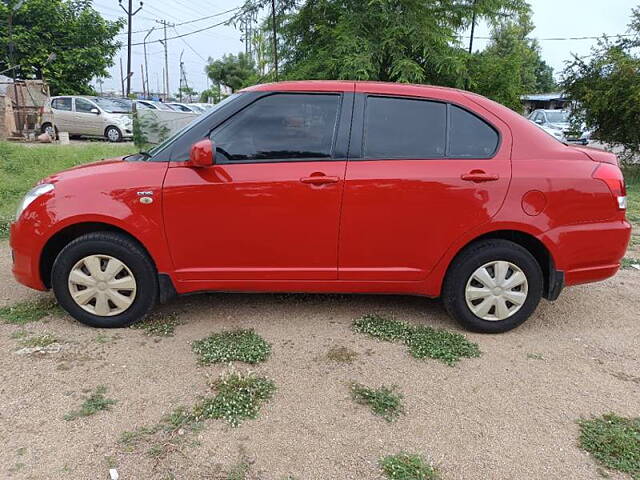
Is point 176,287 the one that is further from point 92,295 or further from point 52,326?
point 52,326

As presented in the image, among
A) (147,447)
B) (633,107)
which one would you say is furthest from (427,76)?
(147,447)

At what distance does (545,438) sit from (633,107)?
9.82 metres

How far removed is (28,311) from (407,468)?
3.04 meters

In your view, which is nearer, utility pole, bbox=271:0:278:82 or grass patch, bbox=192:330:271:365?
grass patch, bbox=192:330:271:365

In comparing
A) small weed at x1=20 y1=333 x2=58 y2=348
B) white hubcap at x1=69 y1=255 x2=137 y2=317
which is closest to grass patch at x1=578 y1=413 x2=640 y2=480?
white hubcap at x1=69 y1=255 x2=137 y2=317

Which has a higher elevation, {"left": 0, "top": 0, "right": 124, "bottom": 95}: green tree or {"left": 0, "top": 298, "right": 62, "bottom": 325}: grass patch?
{"left": 0, "top": 0, "right": 124, "bottom": 95}: green tree

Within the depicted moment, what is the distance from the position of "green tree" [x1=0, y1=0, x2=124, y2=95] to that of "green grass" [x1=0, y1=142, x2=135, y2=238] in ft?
44.1

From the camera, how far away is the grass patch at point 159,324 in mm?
3400

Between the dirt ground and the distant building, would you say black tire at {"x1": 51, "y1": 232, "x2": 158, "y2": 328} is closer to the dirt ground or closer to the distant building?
the dirt ground

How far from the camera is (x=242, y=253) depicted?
11.0 feet

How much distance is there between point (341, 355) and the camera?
10.3ft

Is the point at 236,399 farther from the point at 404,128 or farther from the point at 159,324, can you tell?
the point at 404,128

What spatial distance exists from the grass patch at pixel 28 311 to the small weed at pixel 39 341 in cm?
30

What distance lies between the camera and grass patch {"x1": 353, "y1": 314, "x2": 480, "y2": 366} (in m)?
3.18
